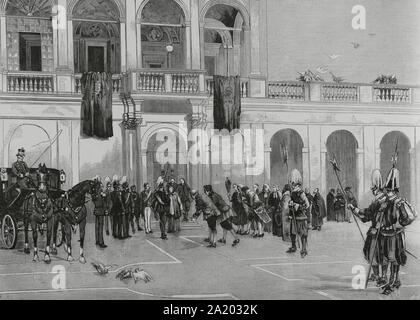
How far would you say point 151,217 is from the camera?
11.1 metres

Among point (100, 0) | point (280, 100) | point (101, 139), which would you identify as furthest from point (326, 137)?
point (100, 0)

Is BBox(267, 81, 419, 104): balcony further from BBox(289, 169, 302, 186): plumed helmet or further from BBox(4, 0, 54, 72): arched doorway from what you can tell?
BBox(4, 0, 54, 72): arched doorway

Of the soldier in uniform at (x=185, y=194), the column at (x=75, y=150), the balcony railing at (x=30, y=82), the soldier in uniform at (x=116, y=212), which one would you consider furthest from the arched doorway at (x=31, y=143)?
the soldier in uniform at (x=185, y=194)

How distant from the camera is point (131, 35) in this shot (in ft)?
38.3

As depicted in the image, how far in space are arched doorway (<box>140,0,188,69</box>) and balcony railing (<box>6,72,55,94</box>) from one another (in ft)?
6.10

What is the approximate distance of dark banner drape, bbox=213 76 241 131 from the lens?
1134cm

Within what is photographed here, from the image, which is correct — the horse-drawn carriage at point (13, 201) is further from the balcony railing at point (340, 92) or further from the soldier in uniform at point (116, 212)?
the balcony railing at point (340, 92)

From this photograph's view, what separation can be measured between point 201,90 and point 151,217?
255 cm

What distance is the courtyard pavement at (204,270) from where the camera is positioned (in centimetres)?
1003

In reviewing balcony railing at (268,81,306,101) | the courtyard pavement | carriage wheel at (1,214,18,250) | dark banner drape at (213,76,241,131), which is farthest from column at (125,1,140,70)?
carriage wheel at (1,214,18,250)

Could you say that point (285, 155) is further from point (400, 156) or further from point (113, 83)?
point (113, 83)
